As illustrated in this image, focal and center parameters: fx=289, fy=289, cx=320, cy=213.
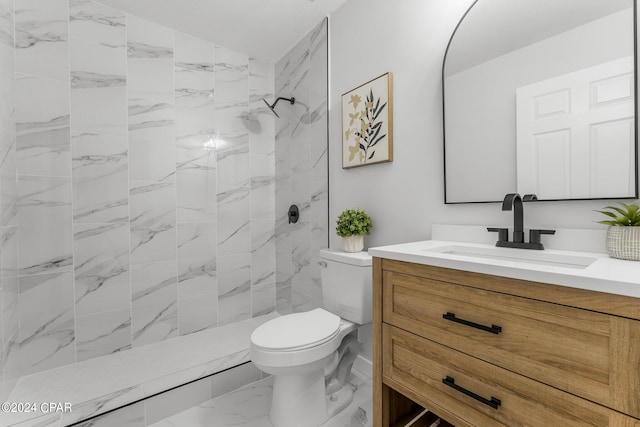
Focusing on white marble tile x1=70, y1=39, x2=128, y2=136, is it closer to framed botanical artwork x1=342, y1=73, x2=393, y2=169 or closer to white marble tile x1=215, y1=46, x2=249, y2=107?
white marble tile x1=215, y1=46, x2=249, y2=107

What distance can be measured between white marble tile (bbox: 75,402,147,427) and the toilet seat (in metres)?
0.73

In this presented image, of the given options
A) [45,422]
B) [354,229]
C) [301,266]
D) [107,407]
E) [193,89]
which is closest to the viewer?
[45,422]

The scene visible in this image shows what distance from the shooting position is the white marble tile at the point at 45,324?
1.72 meters

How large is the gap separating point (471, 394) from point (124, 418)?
1.61 meters

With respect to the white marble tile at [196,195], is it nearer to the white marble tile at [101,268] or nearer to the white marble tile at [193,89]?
the white marble tile at [193,89]

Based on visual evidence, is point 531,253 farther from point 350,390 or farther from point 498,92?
point 350,390

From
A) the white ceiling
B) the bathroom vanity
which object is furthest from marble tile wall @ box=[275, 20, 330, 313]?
the bathroom vanity

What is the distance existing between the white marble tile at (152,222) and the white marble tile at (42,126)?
43cm

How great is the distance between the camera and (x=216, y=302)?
2.40 m

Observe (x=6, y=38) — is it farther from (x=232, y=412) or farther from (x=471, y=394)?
(x=471, y=394)

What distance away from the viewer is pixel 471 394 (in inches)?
33.8

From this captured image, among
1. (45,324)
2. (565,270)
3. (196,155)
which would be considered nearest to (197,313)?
(45,324)

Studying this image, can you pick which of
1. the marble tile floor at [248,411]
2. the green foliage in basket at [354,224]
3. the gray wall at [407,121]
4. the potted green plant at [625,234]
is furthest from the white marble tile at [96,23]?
the potted green plant at [625,234]

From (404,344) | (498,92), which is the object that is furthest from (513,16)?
(404,344)
